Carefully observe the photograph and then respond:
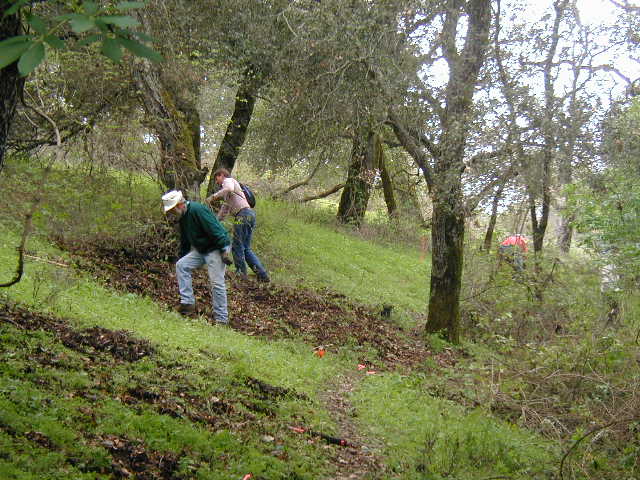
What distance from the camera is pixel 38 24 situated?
8.54ft

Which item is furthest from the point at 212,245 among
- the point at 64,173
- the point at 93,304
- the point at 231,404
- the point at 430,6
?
the point at 430,6

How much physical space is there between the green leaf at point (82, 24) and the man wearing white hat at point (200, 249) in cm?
683

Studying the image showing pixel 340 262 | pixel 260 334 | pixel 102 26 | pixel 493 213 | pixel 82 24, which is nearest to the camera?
pixel 82 24

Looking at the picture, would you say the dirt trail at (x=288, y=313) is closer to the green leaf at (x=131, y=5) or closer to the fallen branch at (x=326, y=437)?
the fallen branch at (x=326, y=437)

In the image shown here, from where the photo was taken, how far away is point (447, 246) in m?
12.0

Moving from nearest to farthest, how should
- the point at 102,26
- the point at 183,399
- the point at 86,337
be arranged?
the point at 102,26 → the point at 183,399 → the point at 86,337

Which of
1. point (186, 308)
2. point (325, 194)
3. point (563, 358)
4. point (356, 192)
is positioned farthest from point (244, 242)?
point (325, 194)

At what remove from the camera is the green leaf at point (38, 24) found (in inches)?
101

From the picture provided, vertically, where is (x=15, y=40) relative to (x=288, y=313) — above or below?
above

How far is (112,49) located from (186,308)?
24.4ft

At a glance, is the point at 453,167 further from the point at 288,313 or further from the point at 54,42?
the point at 54,42

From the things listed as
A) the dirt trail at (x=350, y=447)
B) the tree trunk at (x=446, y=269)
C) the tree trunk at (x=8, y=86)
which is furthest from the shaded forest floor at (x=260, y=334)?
the tree trunk at (x=8, y=86)

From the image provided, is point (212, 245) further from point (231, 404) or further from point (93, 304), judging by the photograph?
point (231, 404)

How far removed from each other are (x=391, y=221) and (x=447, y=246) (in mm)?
11582
